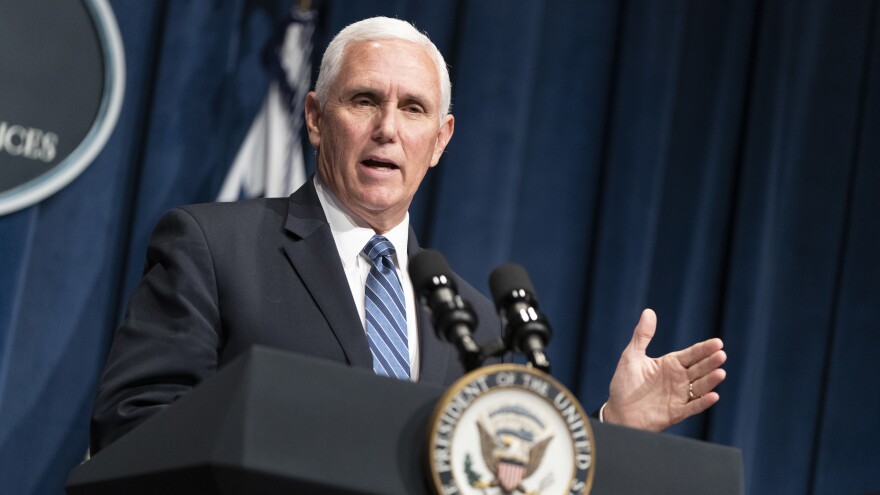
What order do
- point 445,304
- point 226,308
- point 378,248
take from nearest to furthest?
point 445,304 < point 226,308 < point 378,248

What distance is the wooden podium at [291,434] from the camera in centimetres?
99

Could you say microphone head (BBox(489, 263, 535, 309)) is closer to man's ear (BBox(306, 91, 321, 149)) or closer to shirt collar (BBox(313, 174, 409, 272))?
shirt collar (BBox(313, 174, 409, 272))

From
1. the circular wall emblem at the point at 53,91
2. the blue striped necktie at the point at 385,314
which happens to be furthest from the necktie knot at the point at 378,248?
the circular wall emblem at the point at 53,91

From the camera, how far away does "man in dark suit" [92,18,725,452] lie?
1496mm

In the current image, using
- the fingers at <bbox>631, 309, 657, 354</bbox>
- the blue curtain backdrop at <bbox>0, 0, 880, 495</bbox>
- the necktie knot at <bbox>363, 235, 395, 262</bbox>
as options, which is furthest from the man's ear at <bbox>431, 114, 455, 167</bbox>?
the blue curtain backdrop at <bbox>0, 0, 880, 495</bbox>

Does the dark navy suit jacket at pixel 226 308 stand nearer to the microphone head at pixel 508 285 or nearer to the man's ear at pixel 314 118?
the man's ear at pixel 314 118

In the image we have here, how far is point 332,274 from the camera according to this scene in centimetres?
172

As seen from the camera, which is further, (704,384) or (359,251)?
(359,251)

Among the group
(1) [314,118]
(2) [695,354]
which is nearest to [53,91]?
(1) [314,118]

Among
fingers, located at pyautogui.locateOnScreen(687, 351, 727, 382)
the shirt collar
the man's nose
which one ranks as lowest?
fingers, located at pyautogui.locateOnScreen(687, 351, 727, 382)

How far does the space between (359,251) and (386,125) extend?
22 cm

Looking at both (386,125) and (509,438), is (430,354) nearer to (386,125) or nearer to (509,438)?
(386,125)

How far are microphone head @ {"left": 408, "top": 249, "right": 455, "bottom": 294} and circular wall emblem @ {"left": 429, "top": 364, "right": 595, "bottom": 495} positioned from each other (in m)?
0.15

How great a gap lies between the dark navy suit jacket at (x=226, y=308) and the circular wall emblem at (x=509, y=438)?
46 centimetres
